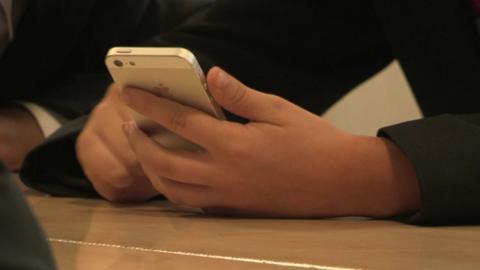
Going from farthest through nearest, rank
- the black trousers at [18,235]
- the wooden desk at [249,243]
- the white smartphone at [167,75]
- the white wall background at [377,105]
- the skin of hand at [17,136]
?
the white wall background at [377,105]
the skin of hand at [17,136]
the white smartphone at [167,75]
the wooden desk at [249,243]
the black trousers at [18,235]

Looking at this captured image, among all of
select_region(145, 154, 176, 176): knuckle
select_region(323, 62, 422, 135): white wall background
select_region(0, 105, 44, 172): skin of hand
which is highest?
select_region(145, 154, 176, 176): knuckle

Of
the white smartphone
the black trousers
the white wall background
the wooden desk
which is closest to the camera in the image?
the black trousers

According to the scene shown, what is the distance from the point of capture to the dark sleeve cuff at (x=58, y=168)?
0.66 metres

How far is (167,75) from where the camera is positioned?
48 cm

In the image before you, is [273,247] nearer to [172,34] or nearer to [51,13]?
[172,34]

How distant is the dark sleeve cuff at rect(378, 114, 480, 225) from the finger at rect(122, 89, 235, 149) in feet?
0.39

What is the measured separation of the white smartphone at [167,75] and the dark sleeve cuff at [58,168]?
0.53ft

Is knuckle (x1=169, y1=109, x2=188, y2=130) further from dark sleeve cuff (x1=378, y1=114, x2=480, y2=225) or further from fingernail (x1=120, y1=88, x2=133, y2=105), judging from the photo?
dark sleeve cuff (x1=378, y1=114, x2=480, y2=225)

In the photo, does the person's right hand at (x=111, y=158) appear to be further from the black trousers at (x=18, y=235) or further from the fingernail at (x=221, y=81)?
the black trousers at (x=18, y=235)

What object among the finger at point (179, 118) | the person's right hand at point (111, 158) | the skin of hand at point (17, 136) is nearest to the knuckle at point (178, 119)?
the finger at point (179, 118)

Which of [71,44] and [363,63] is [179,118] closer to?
[363,63]

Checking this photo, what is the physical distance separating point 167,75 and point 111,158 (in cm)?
14

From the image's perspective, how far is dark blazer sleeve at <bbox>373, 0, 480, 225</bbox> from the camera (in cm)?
45

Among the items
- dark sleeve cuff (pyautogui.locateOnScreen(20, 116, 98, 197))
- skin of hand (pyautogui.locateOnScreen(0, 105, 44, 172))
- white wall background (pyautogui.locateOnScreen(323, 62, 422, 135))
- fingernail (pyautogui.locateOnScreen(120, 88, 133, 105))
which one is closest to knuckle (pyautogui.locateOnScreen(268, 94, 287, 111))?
fingernail (pyautogui.locateOnScreen(120, 88, 133, 105))
